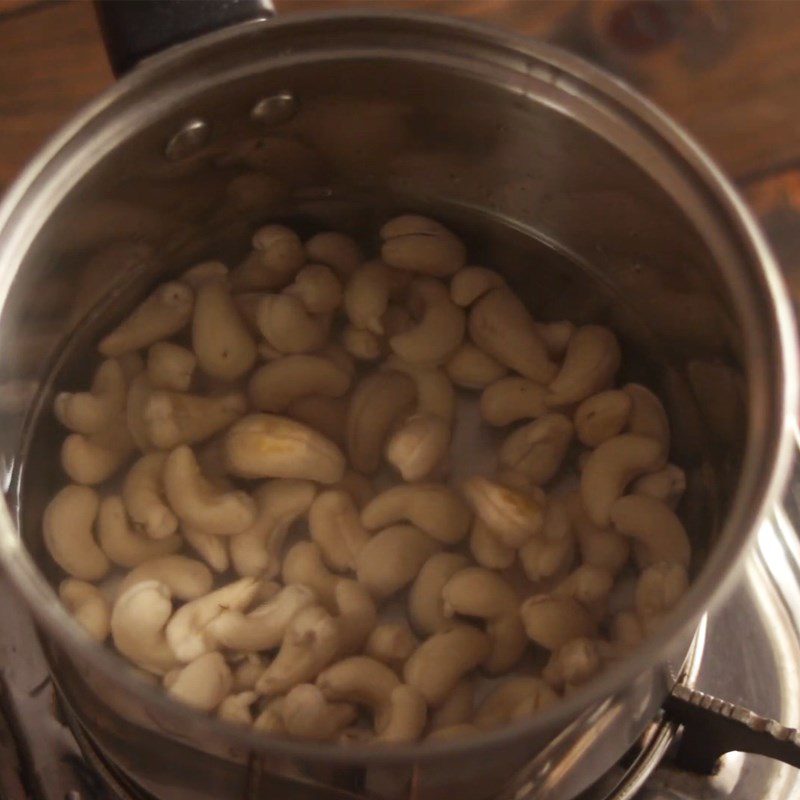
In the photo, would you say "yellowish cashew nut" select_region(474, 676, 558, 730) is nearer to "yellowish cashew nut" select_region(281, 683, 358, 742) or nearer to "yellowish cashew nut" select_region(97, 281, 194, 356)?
"yellowish cashew nut" select_region(281, 683, 358, 742)

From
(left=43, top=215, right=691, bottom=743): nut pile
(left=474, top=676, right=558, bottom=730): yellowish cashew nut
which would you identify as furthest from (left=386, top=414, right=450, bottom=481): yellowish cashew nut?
(left=474, top=676, right=558, bottom=730): yellowish cashew nut

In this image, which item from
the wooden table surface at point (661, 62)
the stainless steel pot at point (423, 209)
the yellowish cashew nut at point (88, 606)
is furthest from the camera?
the wooden table surface at point (661, 62)

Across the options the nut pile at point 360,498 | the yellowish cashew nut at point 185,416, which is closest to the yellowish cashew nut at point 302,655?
the nut pile at point 360,498

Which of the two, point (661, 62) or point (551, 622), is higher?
point (661, 62)

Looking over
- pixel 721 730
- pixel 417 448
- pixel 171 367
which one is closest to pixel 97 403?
pixel 171 367

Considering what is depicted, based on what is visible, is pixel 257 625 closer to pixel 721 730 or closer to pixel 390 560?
pixel 390 560

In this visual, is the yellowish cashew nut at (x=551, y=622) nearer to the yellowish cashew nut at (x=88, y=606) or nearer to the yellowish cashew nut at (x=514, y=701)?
the yellowish cashew nut at (x=514, y=701)

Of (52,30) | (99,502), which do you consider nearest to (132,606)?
(99,502)
